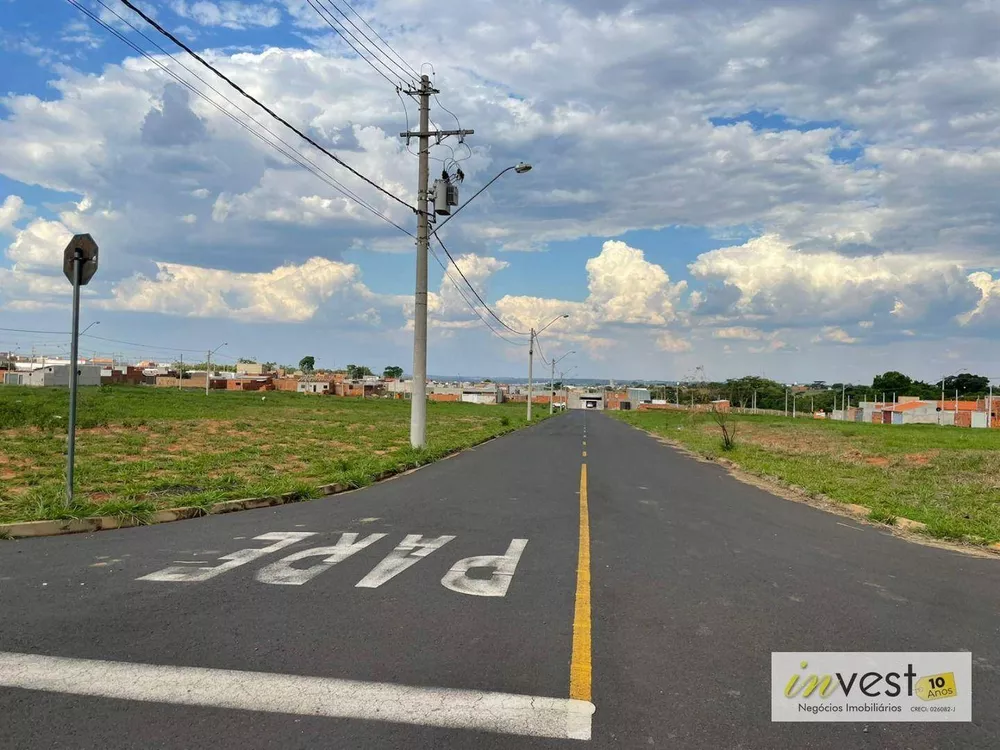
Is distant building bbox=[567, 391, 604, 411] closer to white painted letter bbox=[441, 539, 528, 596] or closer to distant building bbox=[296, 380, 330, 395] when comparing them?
distant building bbox=[296, 380, 330, 395]

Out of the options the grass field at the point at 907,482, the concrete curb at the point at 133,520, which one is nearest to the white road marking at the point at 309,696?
the concrete curb at the point at 133,520

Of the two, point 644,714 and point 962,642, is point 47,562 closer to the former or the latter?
point 644,714

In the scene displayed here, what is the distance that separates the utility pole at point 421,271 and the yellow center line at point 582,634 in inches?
483

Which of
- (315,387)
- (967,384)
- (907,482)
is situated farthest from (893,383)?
(907,482)

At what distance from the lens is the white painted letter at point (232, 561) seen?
6.51 metres

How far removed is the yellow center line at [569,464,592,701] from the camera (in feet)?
14.0

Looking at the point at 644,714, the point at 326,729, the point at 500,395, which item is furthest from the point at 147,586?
the point at 500,395

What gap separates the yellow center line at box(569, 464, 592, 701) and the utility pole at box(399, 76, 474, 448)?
1228 centimetres

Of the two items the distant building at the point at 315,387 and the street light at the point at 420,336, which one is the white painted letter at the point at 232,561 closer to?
the street light at the point at 420,336

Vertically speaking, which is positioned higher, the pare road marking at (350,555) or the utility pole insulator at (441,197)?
the utility pole insulator at (441,197)

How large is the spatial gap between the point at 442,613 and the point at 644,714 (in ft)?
6.68

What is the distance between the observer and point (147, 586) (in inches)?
243

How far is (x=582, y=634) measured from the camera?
5.20 meters

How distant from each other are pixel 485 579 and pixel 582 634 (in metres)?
1.64
